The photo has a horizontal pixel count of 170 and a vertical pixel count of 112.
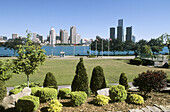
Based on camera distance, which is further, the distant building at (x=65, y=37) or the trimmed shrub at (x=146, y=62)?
the distant building at (x=65, y=37)

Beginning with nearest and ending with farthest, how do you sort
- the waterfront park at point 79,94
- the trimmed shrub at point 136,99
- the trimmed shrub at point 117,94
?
1. the waterfront park at point 79,94
2. the trimmed shrub at point 136,99
3. the trimmed shrub at point 117,94

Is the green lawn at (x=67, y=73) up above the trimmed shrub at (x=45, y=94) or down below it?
below

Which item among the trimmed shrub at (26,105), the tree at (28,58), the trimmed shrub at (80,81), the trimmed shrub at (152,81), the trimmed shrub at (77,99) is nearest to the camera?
the trimmed shrub at (26,105)

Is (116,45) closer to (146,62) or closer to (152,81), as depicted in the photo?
(146,62)

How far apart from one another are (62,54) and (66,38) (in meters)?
145

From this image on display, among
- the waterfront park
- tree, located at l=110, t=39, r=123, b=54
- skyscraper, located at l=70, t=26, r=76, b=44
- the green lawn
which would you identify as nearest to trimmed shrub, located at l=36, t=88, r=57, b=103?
the waterfront park

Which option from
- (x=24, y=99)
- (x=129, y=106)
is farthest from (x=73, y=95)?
(x=129, y=106)

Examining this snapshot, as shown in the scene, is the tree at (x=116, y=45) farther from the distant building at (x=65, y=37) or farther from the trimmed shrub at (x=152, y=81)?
the distant building at (x=65, y=37)

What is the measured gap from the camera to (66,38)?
196m

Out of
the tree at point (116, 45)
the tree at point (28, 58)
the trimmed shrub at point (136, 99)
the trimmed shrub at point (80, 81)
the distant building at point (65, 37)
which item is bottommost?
the trimmed shrub at point (136, 99)

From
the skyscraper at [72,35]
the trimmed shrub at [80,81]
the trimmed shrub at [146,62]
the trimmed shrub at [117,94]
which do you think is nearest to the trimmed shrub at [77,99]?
the trimmed shrub at [80,81]

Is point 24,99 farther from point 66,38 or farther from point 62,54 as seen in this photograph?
point 66,38

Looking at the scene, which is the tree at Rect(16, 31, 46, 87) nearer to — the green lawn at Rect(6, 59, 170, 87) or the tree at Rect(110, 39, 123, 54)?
the green lawn at Rect(6, 59, 170, 87)

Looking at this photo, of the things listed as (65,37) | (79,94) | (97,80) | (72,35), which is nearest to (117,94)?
(97,80)
